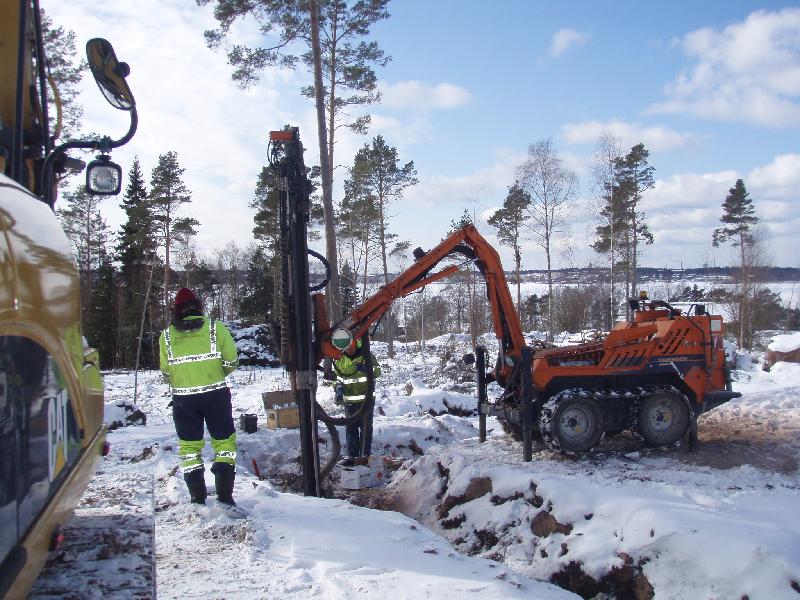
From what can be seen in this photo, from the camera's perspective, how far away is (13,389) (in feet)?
6.43

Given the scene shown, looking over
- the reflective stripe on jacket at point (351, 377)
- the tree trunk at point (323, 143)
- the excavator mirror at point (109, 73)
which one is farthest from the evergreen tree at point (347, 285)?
the excavator mirror at point (109, 73)

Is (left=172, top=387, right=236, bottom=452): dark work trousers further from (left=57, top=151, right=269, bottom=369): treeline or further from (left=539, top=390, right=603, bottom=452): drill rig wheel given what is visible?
(left=57, top=151, right=269, bottom=369): treeline

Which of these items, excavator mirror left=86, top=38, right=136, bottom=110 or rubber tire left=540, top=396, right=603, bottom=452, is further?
rubber tire left=540, top=396, right=603, bottom=452

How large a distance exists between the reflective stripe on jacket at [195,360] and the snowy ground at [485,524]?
94cm

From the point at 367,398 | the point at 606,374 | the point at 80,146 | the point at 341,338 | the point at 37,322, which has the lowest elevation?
the point at 367,398

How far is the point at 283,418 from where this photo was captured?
36.2ft

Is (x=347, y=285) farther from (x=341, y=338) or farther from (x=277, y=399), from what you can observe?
(x=341, y=338)

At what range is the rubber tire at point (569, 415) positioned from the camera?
28.1 feet

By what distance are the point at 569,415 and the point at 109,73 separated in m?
7.09

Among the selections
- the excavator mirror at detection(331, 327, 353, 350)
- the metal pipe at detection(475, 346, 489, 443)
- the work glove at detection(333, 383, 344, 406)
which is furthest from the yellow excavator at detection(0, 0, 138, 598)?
the metal pipe at detection(475, 346, 489, 443)

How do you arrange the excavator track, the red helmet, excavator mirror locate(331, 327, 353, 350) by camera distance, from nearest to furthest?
the excavator track → the red helmet → excavator mirror locate(331, 327, 353, 350)

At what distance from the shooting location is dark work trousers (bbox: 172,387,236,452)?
5.34m

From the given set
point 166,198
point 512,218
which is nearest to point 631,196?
point 512,218

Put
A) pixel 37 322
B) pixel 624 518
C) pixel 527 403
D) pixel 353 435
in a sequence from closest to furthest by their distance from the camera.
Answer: pixel 37 322 < pixel 624 518 < pixel 527 403 < pixel 353 435
